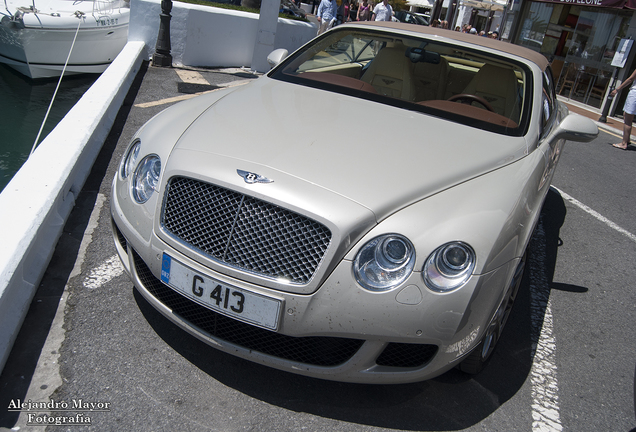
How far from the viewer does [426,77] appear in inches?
147

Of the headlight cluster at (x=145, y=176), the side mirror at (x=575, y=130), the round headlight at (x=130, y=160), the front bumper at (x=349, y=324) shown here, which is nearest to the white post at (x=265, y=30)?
the side mirror at (x=575, y=130)

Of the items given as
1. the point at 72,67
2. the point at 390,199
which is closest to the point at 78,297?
the point at 390,199

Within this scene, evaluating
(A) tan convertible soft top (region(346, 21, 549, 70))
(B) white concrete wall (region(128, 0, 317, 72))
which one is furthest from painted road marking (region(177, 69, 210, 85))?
(A) tan convertible soft top (region(346, 21, 549, 70))

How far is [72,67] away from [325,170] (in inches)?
435

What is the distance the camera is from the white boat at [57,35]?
1056cm

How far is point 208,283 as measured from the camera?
6.87 ft

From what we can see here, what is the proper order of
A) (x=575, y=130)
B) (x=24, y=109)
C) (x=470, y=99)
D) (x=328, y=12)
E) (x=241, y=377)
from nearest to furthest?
(x=241, y=377)
(x=575, y=130)
(x=470, y=99)
(x=24, y=109)
(x=328, y=12)

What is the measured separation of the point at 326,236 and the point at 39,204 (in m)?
1.89

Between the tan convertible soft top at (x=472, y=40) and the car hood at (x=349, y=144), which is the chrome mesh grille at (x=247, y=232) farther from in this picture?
the tan convertible soft top at (x=472, y=40)

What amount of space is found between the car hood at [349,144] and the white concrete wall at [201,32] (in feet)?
21.8

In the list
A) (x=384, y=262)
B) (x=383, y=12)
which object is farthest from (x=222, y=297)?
(x=383, y=12)

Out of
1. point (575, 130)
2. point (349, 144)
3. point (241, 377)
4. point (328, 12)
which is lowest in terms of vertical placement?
point (241, 377)

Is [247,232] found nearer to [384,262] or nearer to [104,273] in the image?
[384,262]

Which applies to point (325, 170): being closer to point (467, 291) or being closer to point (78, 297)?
point (467, 291)
